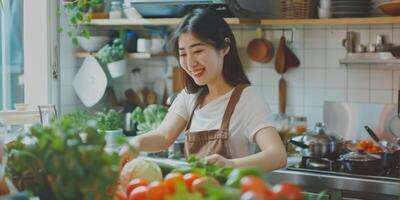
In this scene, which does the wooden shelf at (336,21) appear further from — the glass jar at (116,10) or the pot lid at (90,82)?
the pot lid at (90,82)

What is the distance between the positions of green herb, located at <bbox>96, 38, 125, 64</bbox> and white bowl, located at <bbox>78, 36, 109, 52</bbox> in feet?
0.18

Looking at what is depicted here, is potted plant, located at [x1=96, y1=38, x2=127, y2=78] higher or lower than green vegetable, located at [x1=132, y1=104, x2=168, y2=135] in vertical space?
higher

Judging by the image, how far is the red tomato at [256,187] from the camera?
3.88 feet

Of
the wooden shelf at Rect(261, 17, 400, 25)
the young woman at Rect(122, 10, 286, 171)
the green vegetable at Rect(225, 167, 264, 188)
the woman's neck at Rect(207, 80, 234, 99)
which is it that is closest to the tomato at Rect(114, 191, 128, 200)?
the green vegetable at Rect(225, 167, 264, 188)

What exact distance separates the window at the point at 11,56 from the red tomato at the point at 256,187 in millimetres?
2679

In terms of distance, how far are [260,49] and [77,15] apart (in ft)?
3.48

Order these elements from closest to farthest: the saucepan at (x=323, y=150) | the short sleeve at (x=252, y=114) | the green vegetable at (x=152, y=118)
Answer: the short sleeve at (x=252, y=114), the saucepan at (x=323, y=150), the green vegetable at (x=152, y=118)

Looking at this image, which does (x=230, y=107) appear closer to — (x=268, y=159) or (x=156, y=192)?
(x=268, y=159)

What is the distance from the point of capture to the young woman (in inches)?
91.1

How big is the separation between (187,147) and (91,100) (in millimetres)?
1433

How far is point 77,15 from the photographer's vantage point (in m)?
3.64

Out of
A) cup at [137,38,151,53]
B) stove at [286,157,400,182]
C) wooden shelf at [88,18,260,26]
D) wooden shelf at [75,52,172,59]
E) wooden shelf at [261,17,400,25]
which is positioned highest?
wooden shelf at [88,18,260,26]

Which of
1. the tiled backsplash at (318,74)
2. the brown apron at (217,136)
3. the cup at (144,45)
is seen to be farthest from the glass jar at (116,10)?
the brown apron at (217,136)

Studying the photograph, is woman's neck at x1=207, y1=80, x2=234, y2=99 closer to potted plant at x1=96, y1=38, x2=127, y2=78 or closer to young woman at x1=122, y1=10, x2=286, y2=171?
young woman at x1=122, y1=10, x2=286, y2=171
